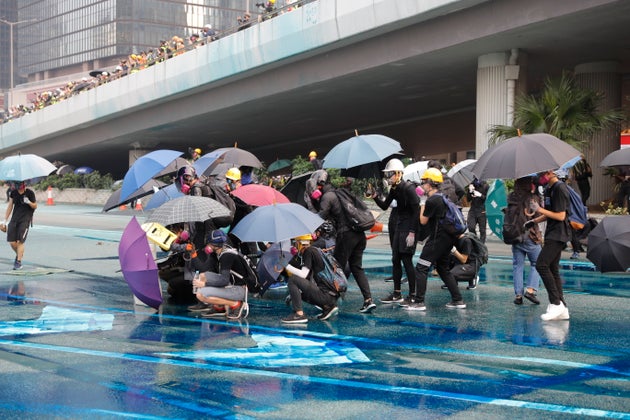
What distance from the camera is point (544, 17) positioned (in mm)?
22984

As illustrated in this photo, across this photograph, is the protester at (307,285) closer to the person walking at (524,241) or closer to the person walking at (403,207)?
the person walking at (403,207)

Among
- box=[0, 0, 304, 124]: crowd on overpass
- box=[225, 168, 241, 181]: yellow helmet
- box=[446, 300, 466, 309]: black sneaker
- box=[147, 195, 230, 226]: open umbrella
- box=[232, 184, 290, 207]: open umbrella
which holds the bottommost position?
box=[446, 300, 466, 309]: black sneaker

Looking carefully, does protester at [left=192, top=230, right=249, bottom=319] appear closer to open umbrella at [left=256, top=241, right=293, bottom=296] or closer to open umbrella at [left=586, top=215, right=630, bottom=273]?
open umbrella at [left=256, top=241, right=293, bottom=296]

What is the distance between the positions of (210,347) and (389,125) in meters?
42.8

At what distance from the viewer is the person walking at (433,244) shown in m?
10.2

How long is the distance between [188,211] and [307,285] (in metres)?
1.60

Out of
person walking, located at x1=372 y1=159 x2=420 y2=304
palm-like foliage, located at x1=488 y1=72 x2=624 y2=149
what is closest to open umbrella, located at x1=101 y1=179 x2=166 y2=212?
person walking, located at x1=372 y1=159 x2=420 y2=304

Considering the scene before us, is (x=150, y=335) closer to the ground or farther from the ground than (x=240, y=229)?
closer to the ground

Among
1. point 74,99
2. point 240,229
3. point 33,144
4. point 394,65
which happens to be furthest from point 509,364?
point 33,144

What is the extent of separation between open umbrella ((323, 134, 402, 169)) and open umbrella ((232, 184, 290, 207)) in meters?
0.78

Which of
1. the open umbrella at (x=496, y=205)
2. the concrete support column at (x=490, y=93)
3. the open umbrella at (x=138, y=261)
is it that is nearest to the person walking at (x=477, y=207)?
the open umbrella at (x=496, y=205)

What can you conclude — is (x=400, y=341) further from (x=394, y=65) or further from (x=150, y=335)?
(x=394, y=65)

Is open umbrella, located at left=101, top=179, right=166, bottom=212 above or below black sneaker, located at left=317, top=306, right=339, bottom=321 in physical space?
above

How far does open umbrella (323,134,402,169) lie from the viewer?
10984 millimetres
